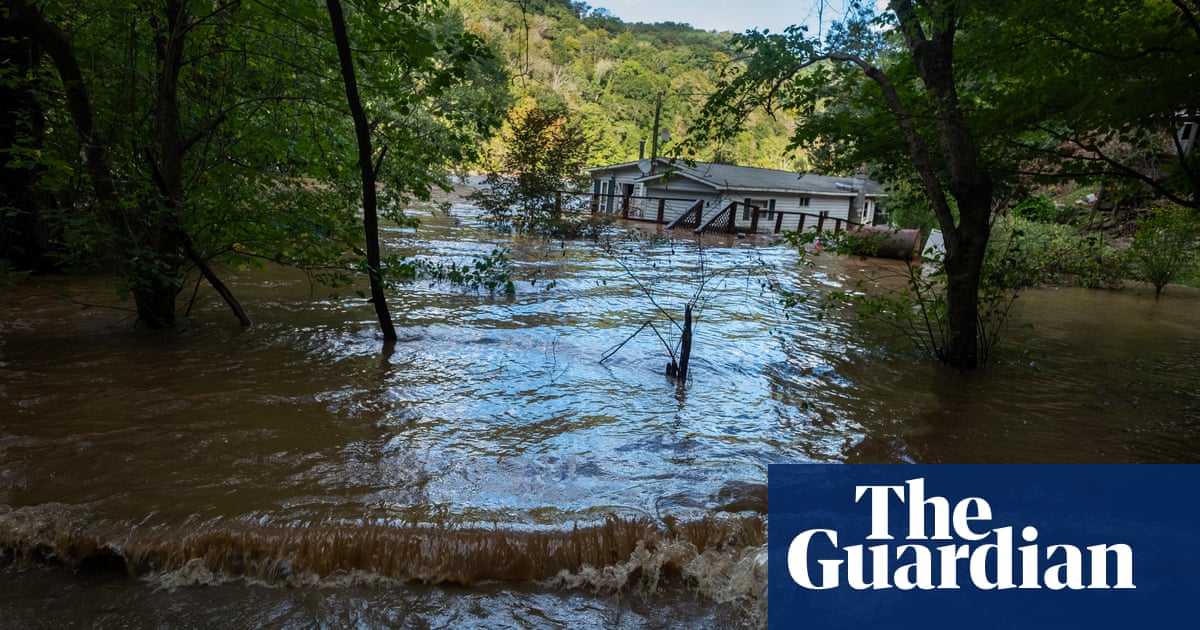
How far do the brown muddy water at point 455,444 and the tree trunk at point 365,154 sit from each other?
0.73 metres

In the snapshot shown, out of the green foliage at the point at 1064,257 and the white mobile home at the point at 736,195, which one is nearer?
the green foliage at the point at 1064,257

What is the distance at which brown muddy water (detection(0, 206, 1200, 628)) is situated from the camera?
A: 4.24m

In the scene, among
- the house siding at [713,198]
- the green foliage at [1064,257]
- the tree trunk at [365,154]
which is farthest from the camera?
the house siding at [713,198]

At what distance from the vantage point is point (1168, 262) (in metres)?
18.1

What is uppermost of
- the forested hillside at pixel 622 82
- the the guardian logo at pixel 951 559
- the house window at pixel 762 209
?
the forested hillside at pixel 622 82

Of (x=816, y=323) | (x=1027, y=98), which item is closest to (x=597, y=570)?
(x=1027, y=98)

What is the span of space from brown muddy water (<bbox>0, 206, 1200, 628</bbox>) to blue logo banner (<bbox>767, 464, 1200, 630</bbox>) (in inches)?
12.2

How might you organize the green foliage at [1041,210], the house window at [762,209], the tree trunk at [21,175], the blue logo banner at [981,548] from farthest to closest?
1. the house window at [762,209]
2. the green foliage at [1041,210]
3. the tree trunk at [21,175]
4. the blue logo banner at [981,548]

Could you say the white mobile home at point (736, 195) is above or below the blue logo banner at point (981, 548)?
above

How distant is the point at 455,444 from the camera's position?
603cm

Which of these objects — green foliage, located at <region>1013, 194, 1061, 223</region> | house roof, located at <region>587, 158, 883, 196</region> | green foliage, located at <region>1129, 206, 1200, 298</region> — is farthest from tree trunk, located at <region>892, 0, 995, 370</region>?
house roof, located at <region>587, 158, 883, 196</region>

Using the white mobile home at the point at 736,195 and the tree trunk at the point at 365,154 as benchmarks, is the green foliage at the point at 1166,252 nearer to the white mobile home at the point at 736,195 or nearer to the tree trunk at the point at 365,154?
the white mobile home at the point at 736,195

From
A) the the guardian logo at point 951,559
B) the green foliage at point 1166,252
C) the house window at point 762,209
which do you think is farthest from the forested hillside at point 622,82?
the the guardian logo at point 951,559

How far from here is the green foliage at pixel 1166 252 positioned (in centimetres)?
1695
